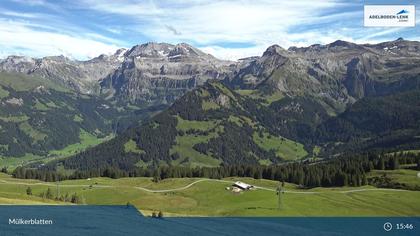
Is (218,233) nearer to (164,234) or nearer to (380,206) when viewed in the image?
(164,234)

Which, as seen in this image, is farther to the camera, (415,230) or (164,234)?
(415,230)

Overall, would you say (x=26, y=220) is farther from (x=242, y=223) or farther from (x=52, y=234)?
(x=242, y=223)

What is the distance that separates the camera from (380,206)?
7638 inches

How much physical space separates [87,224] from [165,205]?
88549mm

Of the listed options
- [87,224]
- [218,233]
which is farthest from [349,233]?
[87,224]

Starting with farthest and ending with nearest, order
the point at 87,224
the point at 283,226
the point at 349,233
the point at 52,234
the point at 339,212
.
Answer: the point at 339,212, the point at 283,226, the point at 349,233, the point at 87,224, the point at 52,234

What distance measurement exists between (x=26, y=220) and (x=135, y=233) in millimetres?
22981

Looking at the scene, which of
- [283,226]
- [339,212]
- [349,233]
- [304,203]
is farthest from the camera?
[304,203]

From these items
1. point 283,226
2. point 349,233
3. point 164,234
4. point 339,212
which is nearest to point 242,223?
point 283,226

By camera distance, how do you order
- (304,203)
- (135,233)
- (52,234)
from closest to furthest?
(52,234) < (135,233) < (304,203)

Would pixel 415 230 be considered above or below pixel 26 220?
below

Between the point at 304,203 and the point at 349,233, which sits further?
the point at 304,203

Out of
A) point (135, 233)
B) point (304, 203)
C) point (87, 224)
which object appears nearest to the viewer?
point (135, 233)

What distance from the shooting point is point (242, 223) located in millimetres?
143000
